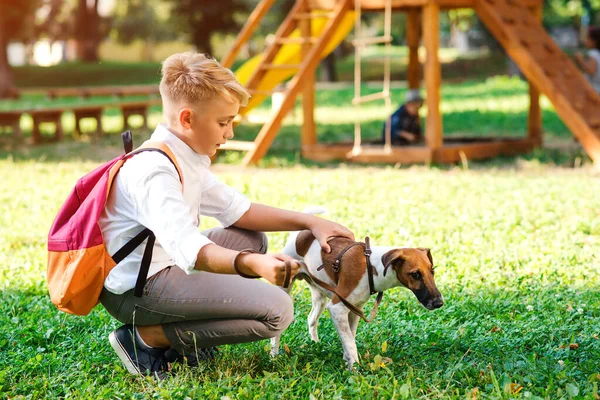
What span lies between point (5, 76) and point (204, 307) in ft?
96.8

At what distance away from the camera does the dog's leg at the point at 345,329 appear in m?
3.87

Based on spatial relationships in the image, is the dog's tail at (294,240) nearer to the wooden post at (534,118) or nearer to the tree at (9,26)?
the wooden post at (534,118)

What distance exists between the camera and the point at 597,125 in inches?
417

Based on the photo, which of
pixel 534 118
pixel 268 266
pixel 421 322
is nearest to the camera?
pixel 268 266

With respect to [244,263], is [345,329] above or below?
below

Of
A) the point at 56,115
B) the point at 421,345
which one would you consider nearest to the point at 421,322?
the point at 421,345

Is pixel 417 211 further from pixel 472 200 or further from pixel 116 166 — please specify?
pixel 116 166

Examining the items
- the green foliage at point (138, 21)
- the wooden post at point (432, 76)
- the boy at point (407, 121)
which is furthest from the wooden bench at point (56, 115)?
the green foliage at point (138, 21)

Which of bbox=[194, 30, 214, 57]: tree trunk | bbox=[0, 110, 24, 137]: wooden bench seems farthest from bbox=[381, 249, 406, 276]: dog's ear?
bbox=[194, 30, 214, 57]: tree trunk

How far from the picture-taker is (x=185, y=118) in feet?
11.9

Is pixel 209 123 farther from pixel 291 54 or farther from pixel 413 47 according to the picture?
pixel 413 47

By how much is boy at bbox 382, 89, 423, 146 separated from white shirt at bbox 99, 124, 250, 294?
8.42 meters

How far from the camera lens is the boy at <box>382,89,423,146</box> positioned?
12344 mm

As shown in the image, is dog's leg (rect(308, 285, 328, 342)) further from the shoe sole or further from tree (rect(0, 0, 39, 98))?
tree (rect(0, 0, 39, 98))
